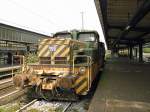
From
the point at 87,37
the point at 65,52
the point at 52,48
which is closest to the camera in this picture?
the point at 65,52

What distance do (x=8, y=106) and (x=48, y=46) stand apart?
245 cm

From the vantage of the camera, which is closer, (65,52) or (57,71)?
(57,71)

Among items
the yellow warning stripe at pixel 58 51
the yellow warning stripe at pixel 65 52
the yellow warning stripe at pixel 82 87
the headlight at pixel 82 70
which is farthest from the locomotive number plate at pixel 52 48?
the yellow warning stripe at pixel 82 87

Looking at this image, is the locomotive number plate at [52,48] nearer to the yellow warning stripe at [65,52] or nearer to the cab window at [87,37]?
the yellow warning stripe at [65,52]

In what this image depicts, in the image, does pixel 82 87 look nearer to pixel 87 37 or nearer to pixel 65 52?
pixel 65 52

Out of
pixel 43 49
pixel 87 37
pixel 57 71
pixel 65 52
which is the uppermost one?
pixel 87 37

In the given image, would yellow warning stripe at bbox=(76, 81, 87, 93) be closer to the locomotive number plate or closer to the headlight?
the headlight

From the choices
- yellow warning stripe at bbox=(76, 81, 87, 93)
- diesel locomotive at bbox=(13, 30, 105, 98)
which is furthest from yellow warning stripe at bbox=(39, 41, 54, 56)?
yellow warning stripe at bbox=(76, 81, 87, 93)

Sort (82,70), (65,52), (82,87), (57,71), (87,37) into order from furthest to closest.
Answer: (87,37)
(65,52)
(57,71)
(82,70)
(82,87)

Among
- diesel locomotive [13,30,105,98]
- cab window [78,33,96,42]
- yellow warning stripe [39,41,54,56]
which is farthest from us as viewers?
cab window [78,33,96,42]

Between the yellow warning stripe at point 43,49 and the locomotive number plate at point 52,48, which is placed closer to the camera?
the locomotive number plate at point 52,48

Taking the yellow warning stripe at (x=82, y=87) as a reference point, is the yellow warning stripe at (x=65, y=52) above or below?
above

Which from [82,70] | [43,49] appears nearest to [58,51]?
[43,49]

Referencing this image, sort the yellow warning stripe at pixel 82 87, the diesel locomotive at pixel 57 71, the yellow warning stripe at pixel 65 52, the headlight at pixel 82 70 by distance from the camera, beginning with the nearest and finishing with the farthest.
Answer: the diesel locomotive at pixel 57 71, the yellow warning stripe at pixel 82 87, the headlight at pixel 82 70, the yellow warning stripe at pixel 65 52
